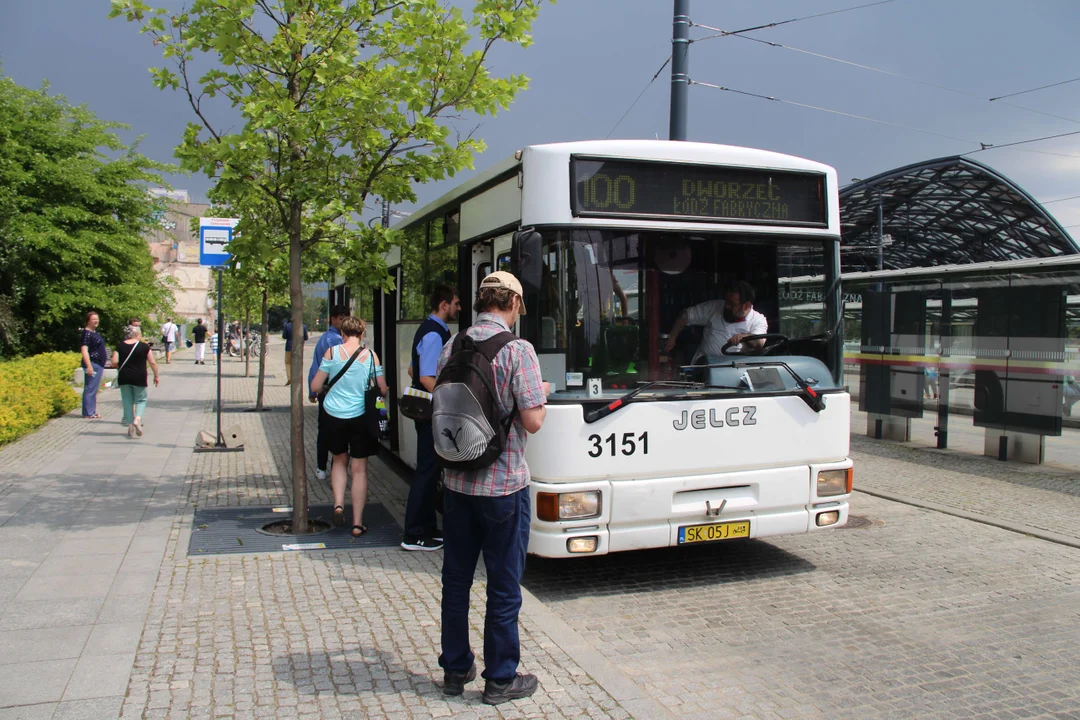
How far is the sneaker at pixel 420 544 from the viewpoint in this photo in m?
6.71

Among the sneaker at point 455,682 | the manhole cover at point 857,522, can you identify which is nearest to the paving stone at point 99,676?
the sneaker at point 455,682

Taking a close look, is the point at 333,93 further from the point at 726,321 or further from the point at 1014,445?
the point at 1014,445

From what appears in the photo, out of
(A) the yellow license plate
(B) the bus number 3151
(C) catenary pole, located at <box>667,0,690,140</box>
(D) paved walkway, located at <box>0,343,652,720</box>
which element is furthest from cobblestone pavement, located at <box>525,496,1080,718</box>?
(C) catenary pole, located at <box>667,0,690,140</box>

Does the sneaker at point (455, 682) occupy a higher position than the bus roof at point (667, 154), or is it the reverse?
the bus roof at point (667, 154)

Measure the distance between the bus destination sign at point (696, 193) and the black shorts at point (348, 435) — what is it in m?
2.74

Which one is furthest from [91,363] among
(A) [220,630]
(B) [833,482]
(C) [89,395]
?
(B) [833,482]

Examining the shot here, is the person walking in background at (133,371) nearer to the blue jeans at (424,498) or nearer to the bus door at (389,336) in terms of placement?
the bus door at (389,336)

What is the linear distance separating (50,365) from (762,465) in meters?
15.3

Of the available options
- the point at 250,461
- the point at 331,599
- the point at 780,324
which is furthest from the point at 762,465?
the point at 250,461

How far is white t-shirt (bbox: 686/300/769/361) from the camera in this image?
6.17m

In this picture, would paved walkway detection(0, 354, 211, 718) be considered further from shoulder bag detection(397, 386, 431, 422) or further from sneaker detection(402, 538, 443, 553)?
shoulder bag detection(397, 386, 431, 422)

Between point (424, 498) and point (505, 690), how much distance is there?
2.89 meters

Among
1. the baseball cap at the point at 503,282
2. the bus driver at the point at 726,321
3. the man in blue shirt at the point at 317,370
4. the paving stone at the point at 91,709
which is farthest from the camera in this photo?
the man in blue shirt at the point at 317,370

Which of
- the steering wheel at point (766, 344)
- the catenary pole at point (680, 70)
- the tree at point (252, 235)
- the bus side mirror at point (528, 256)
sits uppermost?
the catenary pole at point (680, 70)
